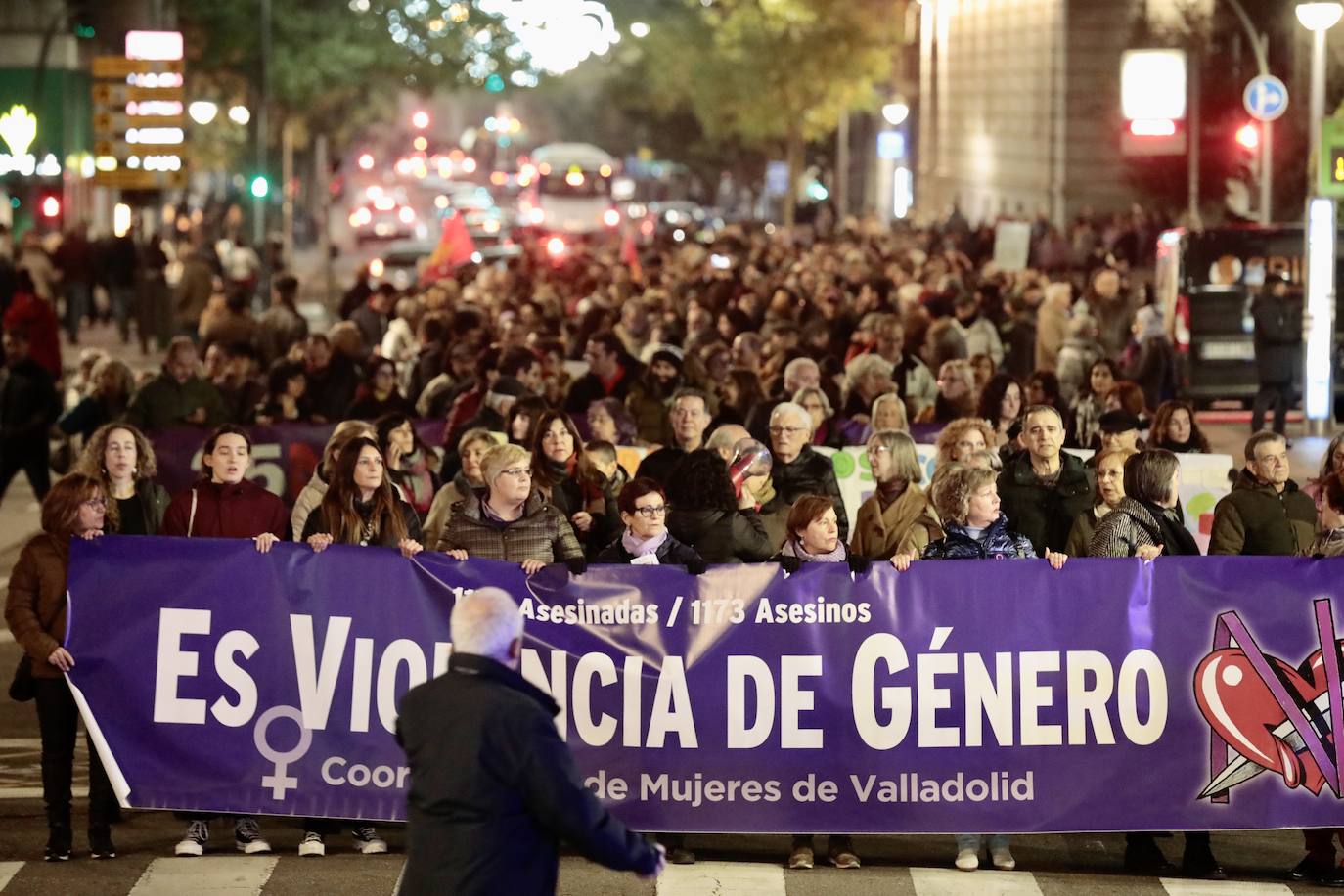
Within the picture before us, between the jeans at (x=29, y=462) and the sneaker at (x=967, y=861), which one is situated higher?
the jeans at (x=29, y=462)

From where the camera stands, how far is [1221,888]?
9734 millimetres

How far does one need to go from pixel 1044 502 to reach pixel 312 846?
3678mm

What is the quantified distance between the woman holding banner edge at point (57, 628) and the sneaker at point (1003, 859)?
3.45 metres

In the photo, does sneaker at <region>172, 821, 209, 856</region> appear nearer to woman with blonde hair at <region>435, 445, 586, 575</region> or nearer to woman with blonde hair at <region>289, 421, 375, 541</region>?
woman with blonde hair at <region>289, 421, 375, 541</region>

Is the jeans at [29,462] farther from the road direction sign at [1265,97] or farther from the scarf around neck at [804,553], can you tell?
the road direction sign at [1265,97]

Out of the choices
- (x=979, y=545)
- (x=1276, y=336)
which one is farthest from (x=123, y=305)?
(x=979, y=545)

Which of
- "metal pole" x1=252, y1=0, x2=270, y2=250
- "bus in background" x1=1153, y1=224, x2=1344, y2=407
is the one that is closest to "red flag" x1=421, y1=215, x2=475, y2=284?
"metal pole" x1=252, y1=0, x2=270, y2=250

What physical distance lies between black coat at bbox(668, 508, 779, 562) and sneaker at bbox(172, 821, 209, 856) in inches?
87.8

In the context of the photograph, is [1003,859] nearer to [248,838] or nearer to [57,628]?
[248,838]

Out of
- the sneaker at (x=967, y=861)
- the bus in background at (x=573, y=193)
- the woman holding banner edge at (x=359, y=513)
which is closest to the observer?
the sneaker at (x=967, y=861)

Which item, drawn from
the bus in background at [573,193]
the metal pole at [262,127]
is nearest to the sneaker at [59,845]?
the metal pole at [262,127]

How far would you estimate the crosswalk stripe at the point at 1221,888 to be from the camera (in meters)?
9.66

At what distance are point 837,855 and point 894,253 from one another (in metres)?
22.9

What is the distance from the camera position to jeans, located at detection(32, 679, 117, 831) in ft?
33.0
